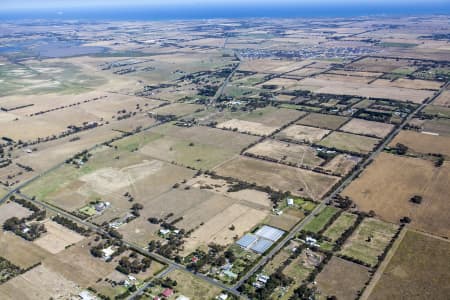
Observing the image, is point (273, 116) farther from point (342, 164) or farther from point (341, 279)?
point (341, 279)

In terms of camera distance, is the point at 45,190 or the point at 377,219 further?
the point at 45,190

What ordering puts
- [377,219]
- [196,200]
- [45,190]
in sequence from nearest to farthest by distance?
[377,219], [196,200], [45,190]

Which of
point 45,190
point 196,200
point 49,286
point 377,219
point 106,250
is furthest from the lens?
point 45,190

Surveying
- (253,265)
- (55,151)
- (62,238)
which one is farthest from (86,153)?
(253,265)

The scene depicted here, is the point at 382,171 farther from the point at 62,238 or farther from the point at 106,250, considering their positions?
the point at 62,238

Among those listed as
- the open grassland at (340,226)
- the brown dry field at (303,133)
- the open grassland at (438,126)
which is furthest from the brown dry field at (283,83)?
the open grassland at (340,226)

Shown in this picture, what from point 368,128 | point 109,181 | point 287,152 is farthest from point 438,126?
point 109,181
